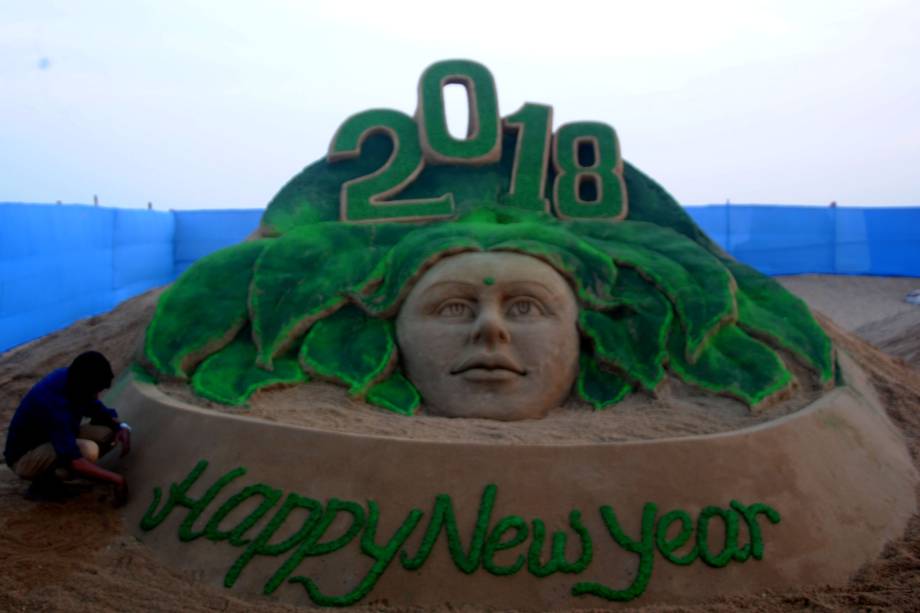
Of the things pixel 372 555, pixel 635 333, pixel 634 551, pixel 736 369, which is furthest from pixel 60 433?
pixel 736 369

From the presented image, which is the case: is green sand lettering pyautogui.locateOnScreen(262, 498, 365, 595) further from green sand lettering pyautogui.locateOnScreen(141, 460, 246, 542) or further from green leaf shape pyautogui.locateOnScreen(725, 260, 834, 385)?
green leaf shape pyautogui.locateOnScreen(725, 260, 834, 385)

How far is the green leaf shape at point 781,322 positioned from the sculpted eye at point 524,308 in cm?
121

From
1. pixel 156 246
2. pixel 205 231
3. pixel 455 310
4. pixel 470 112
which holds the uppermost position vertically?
pixel 470 112

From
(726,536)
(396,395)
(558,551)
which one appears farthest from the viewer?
(396,395)

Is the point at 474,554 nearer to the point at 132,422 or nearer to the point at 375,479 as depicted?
the point at 375,479

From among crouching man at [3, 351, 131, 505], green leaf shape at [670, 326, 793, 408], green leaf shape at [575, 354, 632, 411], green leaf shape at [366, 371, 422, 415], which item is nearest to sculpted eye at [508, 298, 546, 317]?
green leaf shape at [575, 354, 632, 411]

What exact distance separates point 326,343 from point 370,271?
0.51m

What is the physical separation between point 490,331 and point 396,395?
601mm

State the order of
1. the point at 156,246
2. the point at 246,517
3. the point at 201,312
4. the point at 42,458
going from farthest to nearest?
the point at 156,246 < the point at 201,312 < the point at 42,458 < the point at 246,517

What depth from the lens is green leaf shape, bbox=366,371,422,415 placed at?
4.52 metres

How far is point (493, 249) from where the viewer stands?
16.0 feet

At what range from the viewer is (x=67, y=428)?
151 inches

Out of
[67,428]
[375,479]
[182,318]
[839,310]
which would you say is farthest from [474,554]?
[839,310]

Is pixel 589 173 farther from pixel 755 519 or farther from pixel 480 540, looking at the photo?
pixel 480 540
